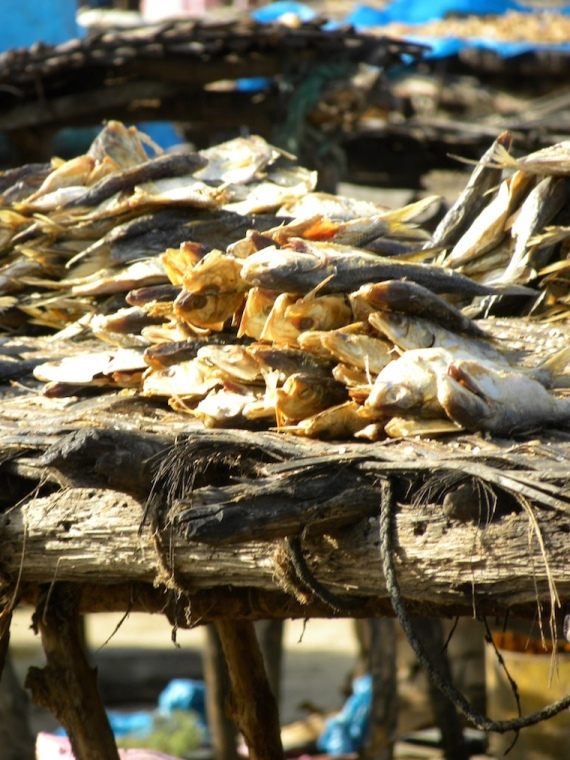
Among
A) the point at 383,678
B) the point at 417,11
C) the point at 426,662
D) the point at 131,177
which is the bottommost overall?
the point at 383,678

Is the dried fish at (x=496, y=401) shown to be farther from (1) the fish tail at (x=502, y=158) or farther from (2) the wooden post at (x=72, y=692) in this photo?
(2) the wooden post at (x=72, y=692)

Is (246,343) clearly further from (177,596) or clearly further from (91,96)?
(91,96)

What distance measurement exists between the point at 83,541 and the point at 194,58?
3.89 metres

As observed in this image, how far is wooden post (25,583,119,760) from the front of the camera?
293cm

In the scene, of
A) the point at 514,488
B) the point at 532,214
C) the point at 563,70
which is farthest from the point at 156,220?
the point at 563,70

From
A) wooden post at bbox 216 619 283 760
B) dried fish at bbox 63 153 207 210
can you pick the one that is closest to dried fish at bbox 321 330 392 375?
wooden post at bbox 216 619 283 760

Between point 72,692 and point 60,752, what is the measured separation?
2.46 feet

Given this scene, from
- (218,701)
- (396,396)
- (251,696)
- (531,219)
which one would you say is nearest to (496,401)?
(396,396)

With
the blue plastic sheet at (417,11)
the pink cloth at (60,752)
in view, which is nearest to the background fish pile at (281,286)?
the pink cloth at (60,752)

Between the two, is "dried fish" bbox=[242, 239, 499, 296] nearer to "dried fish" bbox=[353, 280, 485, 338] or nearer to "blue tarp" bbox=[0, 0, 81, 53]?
"dried fish" bbox=[353, 280, 485, 338]

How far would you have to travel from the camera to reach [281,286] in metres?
2.23

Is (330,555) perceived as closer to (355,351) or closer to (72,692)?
(355,351)

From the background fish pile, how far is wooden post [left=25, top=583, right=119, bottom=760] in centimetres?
77

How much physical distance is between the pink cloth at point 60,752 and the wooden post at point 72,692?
0.60m
